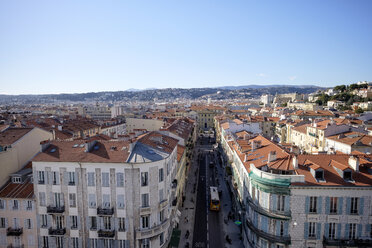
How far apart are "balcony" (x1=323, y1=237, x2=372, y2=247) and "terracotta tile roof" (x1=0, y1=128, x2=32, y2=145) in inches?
1776

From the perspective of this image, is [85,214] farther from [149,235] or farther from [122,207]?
[149,235]

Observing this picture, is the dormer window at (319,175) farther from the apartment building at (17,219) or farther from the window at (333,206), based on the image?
the apartment building at (17,219)

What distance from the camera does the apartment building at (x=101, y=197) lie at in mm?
33125

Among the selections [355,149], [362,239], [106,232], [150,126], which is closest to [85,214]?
[106,232]

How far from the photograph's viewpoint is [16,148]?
132 feet

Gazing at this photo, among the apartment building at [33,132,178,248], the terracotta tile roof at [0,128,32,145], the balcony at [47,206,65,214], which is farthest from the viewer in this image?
the terracotta tile roof at [0,128,32,145]

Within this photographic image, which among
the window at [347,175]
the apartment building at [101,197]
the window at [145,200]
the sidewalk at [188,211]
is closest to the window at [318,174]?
the window at [347,175]

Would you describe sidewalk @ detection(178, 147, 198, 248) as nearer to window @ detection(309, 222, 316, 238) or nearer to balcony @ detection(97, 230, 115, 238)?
balcony @ detection(97, 230, 115, 238)

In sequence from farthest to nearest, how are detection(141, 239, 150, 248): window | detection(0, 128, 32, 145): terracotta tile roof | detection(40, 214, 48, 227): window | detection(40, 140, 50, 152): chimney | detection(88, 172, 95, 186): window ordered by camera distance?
detection(0, 128, 32, 145): terracotta tile roof < detection(40, 140, 50, 152): chimney < detection(40, 214, 48, 227): window < detection(141, 239, 150, 248): window < detection(88, 172, 95, 186): window

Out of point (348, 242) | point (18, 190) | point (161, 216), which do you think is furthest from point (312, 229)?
point (18, 190)

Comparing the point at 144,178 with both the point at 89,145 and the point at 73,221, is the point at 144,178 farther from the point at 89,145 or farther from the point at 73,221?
the point at 73,221

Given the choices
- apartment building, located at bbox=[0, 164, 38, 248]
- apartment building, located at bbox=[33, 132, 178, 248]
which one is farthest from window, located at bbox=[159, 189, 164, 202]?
apartment building, located at bbox=[0, 164, 38, 248]

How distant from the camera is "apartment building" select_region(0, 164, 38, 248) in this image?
35.5 m

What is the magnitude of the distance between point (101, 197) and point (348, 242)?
3004 cm
